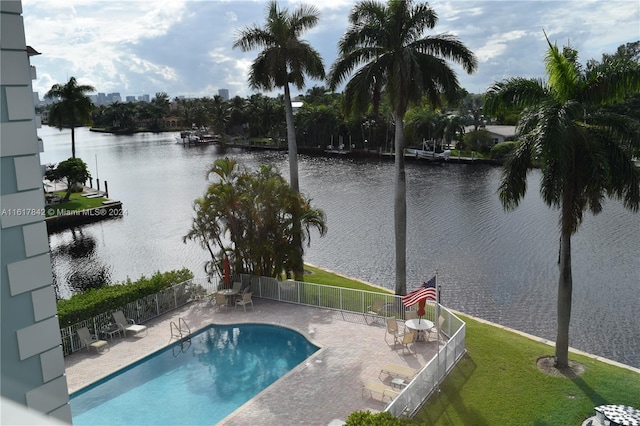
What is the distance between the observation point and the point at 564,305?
15.7 meters

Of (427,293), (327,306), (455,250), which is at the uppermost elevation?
(427,293)

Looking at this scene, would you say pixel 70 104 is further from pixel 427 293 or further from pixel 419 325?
pixel 427 293

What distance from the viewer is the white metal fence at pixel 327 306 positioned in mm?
15031

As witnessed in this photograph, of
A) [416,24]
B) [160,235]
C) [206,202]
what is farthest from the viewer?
[160,235]

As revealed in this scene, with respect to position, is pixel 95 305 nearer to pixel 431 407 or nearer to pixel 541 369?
pixel 431 407

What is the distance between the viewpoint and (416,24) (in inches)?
773

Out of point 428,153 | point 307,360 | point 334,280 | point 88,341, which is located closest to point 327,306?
point 334,280

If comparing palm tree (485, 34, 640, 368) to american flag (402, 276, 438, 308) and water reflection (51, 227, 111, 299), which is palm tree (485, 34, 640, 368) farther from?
water reflection (51, 227, 111, 299)

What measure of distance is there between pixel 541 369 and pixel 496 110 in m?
7.63

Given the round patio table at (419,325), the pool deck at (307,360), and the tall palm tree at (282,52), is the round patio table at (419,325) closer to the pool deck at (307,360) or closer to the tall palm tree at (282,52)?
the pool deck at (307,360)

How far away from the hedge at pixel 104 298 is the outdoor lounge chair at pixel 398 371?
32.3 feet

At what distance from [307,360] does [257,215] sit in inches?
276

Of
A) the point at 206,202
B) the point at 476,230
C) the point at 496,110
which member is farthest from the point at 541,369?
the point at 476,230

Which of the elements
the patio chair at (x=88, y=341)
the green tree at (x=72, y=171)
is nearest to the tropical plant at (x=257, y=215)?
the patio chair at (x=88, y=341)
